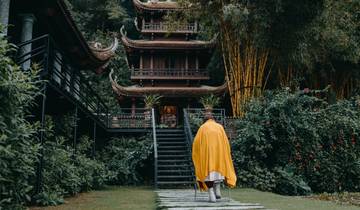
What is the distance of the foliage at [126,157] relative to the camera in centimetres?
1428

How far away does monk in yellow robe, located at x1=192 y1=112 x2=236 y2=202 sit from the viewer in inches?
→ 270

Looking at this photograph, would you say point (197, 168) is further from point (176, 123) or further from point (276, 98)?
point (176, 123)

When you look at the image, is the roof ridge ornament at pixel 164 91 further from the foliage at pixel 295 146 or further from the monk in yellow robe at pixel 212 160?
the monk in yellow robe at pixel 212 160

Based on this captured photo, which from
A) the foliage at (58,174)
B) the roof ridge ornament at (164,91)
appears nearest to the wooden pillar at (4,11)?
the foliage at (58,174)

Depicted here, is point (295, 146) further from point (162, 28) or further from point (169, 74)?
point (162, 28)

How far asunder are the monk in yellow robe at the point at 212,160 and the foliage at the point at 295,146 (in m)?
6.44


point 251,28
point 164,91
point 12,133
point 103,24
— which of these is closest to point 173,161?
point 251,28

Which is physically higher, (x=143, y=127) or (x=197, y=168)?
(x=143, y=127)

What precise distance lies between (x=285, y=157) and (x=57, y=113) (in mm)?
7977

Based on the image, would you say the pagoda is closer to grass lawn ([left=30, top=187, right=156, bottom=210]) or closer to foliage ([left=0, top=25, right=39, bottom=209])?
grass lawn ([left=30, top=187, right=156, bottom=210])

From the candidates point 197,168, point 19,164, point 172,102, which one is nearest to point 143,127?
point 172,102

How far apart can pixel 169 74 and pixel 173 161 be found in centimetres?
1184

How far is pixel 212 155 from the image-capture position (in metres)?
6.87

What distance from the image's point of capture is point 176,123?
82.0 ft
